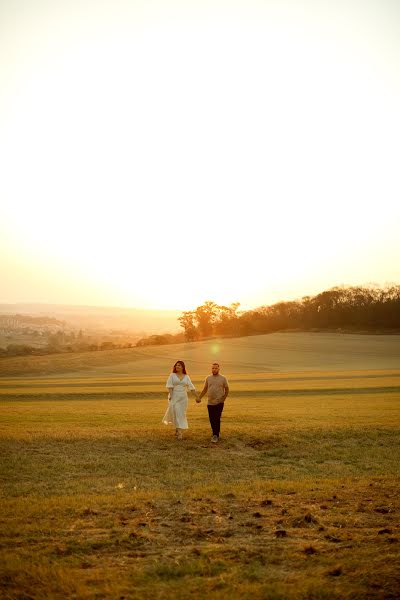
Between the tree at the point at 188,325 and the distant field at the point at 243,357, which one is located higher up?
the tree at the point at 188,325

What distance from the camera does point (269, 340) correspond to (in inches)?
3939

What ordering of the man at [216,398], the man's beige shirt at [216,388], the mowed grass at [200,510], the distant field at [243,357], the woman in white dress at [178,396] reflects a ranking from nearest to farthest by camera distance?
1. the mowed grass at [200,510]
2. the man at [216,398]
3. the man's beige shirt at [216,388]
4. the woman in white dress at [178,396]
5. the distant field at [243,357]

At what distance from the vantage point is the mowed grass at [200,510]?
6.15 metres

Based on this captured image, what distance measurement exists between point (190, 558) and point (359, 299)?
116 meters

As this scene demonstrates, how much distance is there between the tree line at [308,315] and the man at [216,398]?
328ft

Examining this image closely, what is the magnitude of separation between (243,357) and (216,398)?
6391cm

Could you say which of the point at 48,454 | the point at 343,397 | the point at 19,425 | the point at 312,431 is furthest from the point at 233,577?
the point at 343,397

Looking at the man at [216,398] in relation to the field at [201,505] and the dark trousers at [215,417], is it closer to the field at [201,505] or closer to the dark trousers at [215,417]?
the dark trousers at [215,417]

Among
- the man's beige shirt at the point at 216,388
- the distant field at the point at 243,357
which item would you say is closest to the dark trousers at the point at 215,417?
the man's beige shirt at the point at 216,388

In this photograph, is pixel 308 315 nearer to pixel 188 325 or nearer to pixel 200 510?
pixel 188 325

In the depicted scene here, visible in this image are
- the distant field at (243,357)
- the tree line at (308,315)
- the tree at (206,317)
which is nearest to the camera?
the distant field at (243,357)

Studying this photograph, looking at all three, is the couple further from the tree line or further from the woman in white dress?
the tree line

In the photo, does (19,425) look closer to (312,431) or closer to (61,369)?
(312,431)

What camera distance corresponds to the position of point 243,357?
8044 cm
